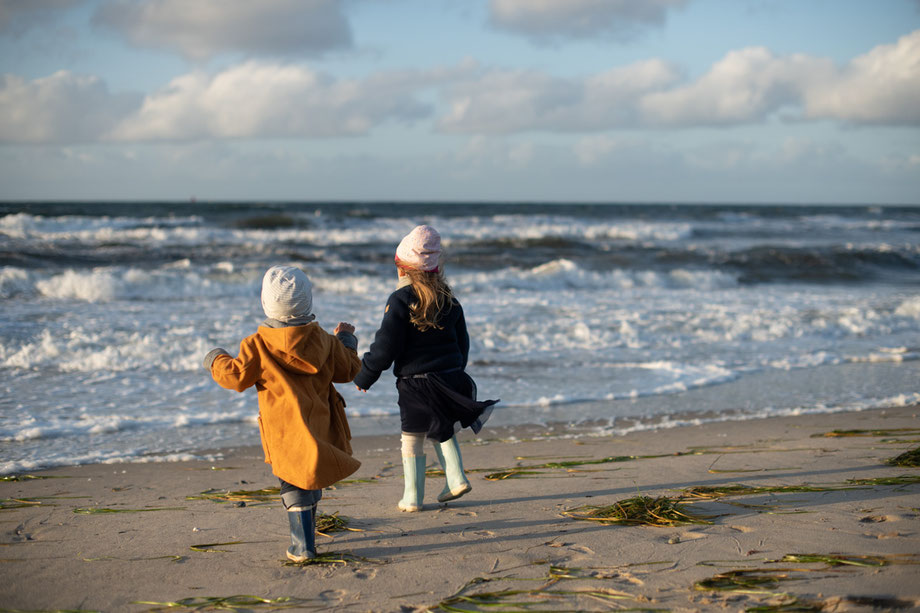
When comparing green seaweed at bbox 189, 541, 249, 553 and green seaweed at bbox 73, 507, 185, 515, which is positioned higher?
green seaweed at bbox 189, 541, 249, 553

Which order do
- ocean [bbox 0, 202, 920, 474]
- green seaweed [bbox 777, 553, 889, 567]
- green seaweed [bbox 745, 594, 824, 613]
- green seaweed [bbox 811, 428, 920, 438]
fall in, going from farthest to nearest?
ocean [bbox 0, 202, 920, 474], green seaweed [bbox 811, 428, 920, 438], green seaweed [bbox 777, 553, 889, 567], green seaweed [bbox 745, 594, 824, 613]

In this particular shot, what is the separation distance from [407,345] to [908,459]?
3.06m

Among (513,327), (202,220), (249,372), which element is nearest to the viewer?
(249,372)

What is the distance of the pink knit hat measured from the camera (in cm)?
333

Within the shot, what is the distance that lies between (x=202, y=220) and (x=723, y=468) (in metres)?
30.1

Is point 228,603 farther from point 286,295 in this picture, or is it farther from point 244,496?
point 244,496

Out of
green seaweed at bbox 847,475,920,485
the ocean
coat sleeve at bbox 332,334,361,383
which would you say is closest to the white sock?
coat sleeve at bbox 332,334,361,383

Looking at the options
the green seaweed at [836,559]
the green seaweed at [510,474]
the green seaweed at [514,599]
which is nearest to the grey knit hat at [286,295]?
the green seaweed at [514,599]

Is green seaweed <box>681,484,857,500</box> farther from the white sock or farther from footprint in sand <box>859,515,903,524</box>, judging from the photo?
the white sock

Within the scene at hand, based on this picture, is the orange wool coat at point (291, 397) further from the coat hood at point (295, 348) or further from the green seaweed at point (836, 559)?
the green seaweed at point (836, 559)

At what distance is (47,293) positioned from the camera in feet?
39.0

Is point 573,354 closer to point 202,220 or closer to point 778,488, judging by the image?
point 778,488

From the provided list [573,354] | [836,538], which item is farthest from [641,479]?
[573,354]

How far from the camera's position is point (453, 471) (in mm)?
3516
